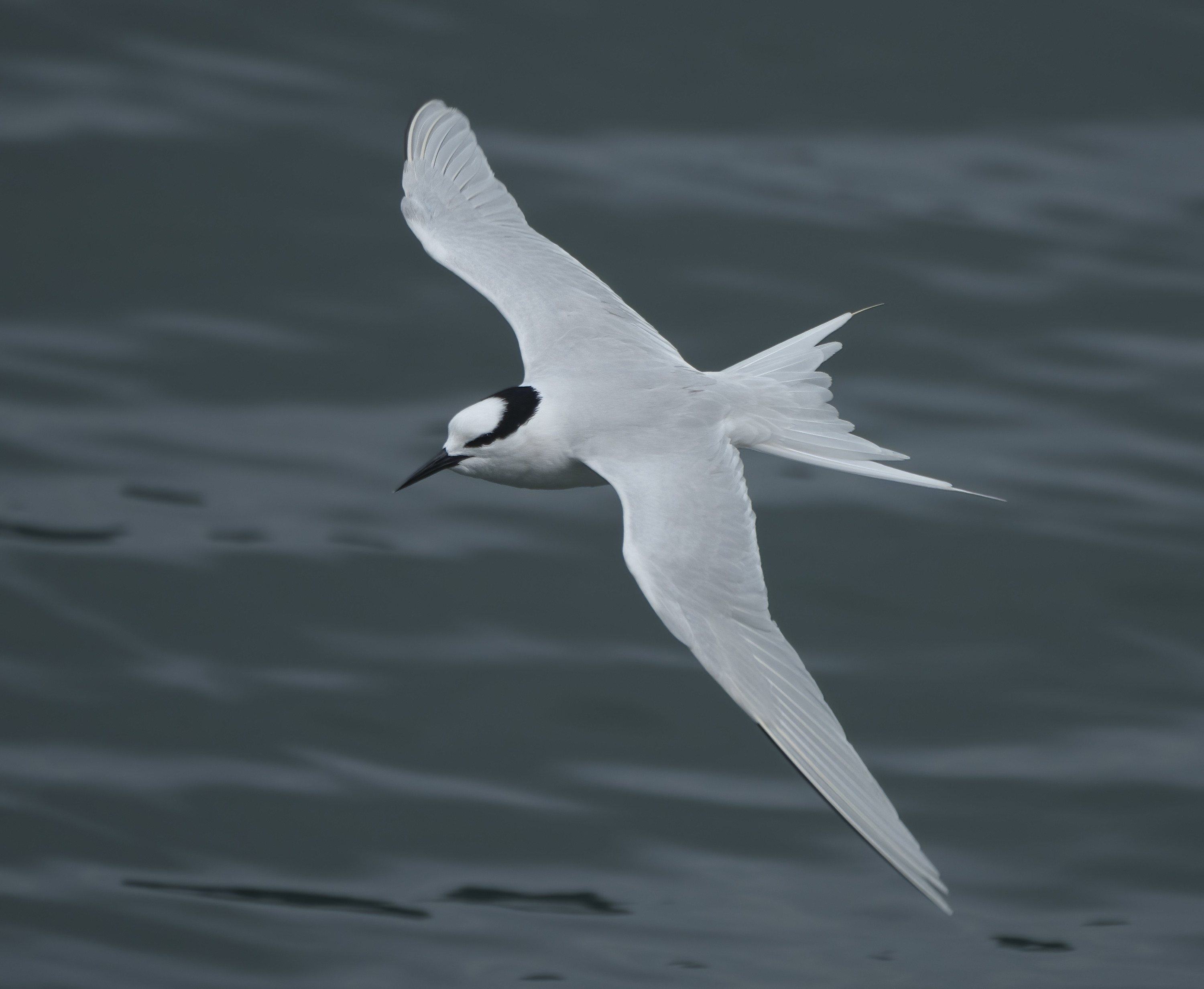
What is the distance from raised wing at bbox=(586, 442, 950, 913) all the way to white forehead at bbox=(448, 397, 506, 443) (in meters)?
0.43

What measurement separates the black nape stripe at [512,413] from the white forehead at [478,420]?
1 cm

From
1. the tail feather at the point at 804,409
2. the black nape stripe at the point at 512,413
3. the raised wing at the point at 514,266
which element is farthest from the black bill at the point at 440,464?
the tail feather at the point at 804,409

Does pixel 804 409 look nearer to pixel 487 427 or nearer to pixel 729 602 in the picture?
pixel 729 602

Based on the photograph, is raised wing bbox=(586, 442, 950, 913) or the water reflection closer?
raised wing bbox=(586, 442, 950, 913)

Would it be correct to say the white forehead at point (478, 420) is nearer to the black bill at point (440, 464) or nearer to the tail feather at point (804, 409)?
the black bill at point (440, 464)

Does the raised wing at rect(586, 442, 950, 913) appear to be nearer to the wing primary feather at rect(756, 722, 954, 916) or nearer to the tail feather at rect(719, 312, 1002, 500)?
the wing primary feather at rect(756, 722, 954, 916)

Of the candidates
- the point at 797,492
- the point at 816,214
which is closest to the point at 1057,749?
the point at 797,492

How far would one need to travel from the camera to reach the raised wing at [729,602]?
14.8 feet

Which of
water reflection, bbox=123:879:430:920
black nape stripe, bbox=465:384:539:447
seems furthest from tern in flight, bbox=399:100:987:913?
water reflection, bbox=123:879:430:920

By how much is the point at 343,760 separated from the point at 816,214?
5.01 m

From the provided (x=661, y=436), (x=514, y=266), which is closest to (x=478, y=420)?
(x=661, y=436)

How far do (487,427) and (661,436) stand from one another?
2.18 ft

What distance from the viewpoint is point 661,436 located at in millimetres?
5684

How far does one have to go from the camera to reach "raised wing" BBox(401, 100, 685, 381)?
629cm
